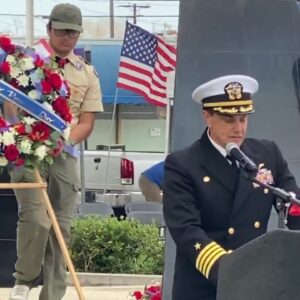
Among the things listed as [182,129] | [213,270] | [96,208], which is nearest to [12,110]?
[182,129]

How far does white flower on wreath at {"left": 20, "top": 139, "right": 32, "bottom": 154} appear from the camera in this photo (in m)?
4.90

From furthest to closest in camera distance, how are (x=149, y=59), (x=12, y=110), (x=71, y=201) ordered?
1. (x=149, y=59)
2. (x=71, y=201)
3. (x=12, y=110)

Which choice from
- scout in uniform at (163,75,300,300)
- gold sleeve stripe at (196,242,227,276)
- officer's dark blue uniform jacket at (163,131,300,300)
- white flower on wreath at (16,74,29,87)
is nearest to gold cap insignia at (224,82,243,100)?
scout in uniform at (163,75,300,300)

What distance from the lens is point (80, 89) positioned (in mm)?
5711

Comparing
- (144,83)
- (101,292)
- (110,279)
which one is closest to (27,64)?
(101,292)

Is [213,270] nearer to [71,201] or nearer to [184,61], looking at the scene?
[71,201]

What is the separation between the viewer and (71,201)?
5.74 m

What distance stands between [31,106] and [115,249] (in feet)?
12.1

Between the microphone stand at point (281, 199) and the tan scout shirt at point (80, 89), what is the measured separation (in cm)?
257

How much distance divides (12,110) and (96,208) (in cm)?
607

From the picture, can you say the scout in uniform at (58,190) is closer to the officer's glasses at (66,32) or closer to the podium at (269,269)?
the officer's glasses at (66,32)

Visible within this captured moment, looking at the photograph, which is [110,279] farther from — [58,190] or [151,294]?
[58,190]

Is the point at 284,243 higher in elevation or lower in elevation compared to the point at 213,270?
higher

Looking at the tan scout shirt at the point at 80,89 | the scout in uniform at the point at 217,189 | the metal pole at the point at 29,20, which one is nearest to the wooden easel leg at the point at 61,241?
the tan scout shirt at the point at 80,89
